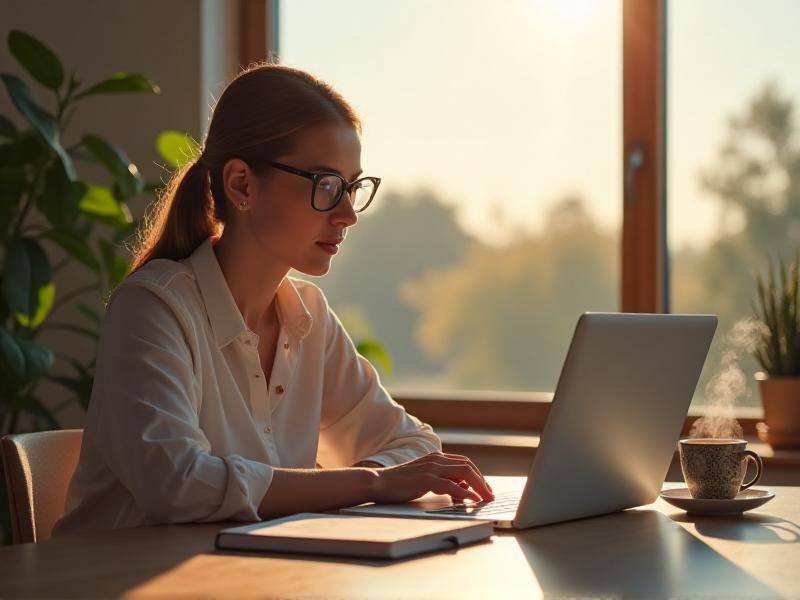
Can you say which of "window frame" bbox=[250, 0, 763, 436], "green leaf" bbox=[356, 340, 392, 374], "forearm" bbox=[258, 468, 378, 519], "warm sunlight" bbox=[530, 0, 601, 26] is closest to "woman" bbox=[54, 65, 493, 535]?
"forearm" bbox=[258, 468, 378, 519]

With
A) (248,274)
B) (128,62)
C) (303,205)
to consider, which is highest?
(128,62)

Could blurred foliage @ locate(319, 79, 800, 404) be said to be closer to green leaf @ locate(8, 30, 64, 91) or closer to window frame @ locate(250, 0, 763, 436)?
window frame @ locate(250, 0, 763, 436)

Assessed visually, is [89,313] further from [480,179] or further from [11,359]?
[480,179]

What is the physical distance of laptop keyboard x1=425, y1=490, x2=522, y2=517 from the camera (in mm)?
1455

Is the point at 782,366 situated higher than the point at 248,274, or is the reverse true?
the point at 248,274

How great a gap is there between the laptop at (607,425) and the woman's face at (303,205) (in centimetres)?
47

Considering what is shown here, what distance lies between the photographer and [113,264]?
10.7 ft

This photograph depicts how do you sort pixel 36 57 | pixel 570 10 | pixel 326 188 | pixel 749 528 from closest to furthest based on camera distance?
pixel 749 528
pixel 326 188
pixel 36 57
pixel 570 10

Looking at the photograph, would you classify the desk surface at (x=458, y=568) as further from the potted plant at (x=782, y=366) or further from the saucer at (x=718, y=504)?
the potted plant at (x=782, y=366)

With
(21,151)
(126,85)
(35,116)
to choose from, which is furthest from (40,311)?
(126,85)

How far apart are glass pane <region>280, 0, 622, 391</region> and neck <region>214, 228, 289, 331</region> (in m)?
1.50

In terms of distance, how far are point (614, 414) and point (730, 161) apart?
195cm

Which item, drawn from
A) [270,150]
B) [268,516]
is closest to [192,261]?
[270,150]

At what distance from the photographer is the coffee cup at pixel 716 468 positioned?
1539mm
